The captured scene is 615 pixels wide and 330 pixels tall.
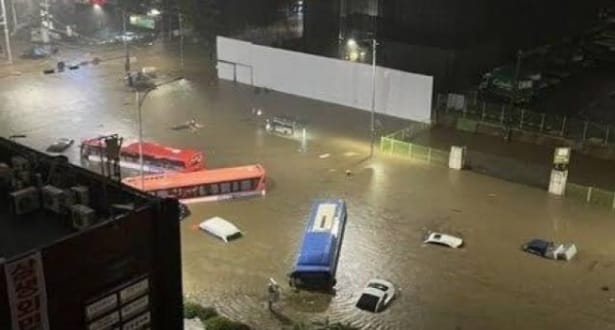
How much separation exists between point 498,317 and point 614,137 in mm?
23505

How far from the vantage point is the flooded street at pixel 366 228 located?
3400 centimetres

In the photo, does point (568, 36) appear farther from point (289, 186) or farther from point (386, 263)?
point (386, 263)

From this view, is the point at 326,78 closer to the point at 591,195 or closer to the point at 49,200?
the point at 591,195

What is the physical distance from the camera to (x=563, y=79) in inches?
2746

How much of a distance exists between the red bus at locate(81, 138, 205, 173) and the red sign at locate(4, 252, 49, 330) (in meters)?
26.7

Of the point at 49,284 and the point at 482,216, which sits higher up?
the point at 49,284

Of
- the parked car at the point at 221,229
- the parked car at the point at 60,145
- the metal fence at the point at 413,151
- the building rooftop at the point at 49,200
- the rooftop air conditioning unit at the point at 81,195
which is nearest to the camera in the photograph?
the building rooftop at the point at 49,200

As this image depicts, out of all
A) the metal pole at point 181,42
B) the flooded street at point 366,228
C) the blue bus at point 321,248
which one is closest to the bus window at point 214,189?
the flooded street at point 366,228

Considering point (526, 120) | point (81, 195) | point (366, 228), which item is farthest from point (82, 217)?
point (526, 120)

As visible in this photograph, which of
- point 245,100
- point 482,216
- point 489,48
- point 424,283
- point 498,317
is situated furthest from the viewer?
point 489,48

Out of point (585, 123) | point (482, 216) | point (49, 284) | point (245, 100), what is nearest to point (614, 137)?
point (585, 123)

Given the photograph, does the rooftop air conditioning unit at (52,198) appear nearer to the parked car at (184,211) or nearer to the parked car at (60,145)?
the parked car at (184,211)

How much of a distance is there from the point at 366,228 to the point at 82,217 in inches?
847

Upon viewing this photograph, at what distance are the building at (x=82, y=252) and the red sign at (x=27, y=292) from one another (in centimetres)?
2
